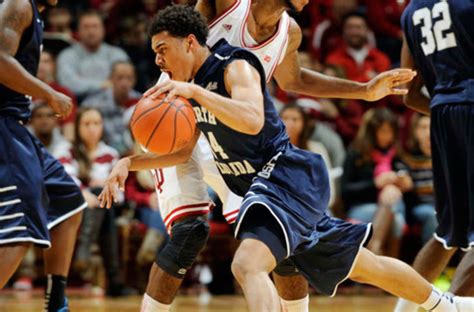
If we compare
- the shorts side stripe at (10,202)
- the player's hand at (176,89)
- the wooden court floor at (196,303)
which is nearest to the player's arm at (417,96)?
the player's hand at (176,89)

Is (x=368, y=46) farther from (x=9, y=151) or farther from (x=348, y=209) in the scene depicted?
(x=9, y=151)

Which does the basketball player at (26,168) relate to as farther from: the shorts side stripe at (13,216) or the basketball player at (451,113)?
the basketball player at (451,113)

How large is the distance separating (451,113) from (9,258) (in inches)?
104

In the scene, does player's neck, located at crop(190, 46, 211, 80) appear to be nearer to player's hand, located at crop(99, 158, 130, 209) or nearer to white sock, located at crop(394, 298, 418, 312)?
player's hand, located at crop(99, 158, 130, 209)

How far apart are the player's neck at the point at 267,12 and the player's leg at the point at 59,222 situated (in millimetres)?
1516

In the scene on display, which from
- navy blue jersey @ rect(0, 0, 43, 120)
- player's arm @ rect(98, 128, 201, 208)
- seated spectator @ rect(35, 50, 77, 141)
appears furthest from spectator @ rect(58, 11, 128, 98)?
player's arm @ rect(98, 128, 201, 208)

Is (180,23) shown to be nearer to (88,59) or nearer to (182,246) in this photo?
(182,246)

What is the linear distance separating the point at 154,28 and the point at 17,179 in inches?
50.1

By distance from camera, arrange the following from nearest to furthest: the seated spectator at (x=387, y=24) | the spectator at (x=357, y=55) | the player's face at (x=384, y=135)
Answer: the player's face at (x=384, y=135) → the spectator at (x=357, y=55) → the seated spectator at (x=387, y=24)

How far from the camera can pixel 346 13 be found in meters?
12.5

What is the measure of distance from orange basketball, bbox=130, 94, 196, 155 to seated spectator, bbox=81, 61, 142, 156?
18.1 ft

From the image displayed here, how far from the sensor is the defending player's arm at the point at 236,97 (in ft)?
14.1

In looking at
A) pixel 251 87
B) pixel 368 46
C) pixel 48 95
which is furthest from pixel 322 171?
pixel 368 46

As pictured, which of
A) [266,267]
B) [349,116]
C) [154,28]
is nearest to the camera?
[266,267]
